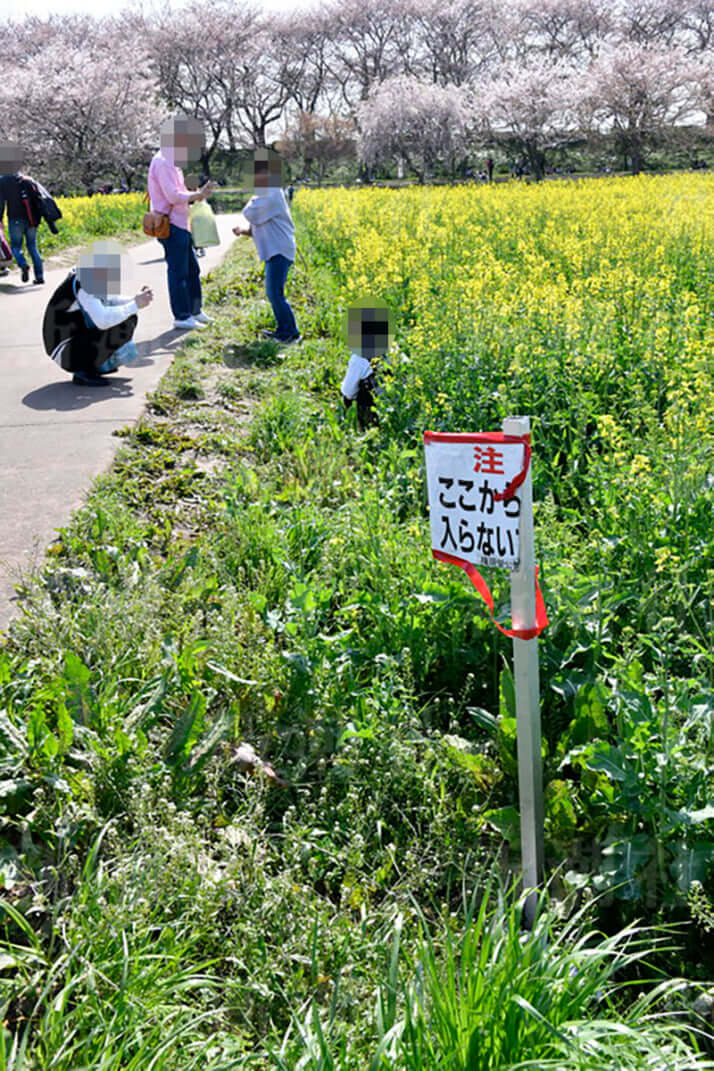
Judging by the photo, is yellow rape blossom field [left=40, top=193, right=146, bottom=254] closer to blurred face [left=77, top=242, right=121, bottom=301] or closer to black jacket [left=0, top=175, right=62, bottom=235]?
black jacket [left=0, top=175, right=62, bottom=235]

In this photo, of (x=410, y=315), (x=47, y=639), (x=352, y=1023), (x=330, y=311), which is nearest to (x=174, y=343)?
(x=330, y=311)

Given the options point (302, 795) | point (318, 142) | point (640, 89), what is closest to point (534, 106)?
point (640, 89)

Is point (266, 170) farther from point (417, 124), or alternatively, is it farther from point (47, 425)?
point (417, 124)

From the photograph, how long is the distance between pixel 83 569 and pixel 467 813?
1990 millimetres

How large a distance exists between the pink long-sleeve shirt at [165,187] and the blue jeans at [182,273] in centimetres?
26

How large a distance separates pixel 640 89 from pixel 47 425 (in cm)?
4268

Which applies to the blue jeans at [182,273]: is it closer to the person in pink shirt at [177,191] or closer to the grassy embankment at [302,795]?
the person in pink shirt at [177,191]

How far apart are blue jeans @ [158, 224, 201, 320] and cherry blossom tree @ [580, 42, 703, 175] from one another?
118 feet

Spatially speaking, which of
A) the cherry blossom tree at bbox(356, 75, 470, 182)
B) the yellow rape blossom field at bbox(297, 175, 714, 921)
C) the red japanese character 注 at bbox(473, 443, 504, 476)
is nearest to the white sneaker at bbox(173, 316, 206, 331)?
the yellow rape blossom field at bbox(297, 175, 714, 921)

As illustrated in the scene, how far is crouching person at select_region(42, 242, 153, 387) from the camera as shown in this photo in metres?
6.43

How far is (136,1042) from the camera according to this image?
1.65 metres

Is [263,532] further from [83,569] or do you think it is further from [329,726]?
[329,726]

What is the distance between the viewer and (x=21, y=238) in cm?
1222

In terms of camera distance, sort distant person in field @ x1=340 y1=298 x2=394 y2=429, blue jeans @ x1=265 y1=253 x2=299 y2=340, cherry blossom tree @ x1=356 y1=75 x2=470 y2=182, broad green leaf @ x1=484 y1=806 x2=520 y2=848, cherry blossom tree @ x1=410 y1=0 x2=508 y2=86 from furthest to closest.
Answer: cherry blossom tree @ x1=410 y1=0 x2=508 y2=86
cherry blossom tree @ x1=356 y1=75 x2=470 y2=182
blue jeans @ x1=265 y1=253 x2=299 y2=340
distant person in field @ x1=340 y1=298 x2=394 y2=429
broad green leaf @ x1=484 y1=806 x2=520 y2=848
